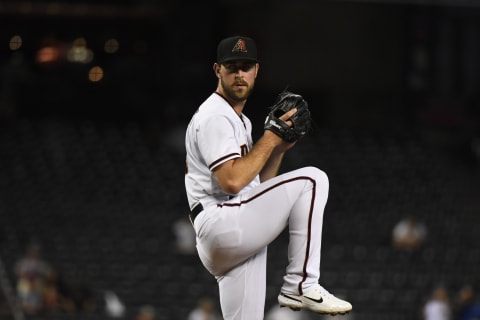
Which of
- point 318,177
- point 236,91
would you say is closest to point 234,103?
point 236,91

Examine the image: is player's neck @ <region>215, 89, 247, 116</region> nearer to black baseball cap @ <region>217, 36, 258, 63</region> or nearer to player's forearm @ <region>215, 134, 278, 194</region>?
black baseball cap @ <region>217, 36, 258, 63</region>

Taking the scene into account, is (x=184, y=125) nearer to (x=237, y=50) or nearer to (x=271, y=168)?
(x=271, y=168)

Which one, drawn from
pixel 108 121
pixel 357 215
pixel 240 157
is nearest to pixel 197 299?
pixel 357 215

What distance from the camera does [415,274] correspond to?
14.6 meters

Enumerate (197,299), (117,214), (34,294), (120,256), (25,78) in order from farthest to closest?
(25,78) → (117,214) → (120,256) → (197,299) → (34,294)

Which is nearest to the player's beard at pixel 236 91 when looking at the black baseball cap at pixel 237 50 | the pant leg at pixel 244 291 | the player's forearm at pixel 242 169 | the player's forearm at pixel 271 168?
the black baseball cap at pixel 237 50

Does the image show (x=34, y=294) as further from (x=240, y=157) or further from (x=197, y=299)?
(x=240, y=157)

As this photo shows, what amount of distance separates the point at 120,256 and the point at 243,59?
390 inches

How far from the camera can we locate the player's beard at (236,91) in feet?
14.8

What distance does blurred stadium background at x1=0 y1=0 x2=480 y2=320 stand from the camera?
14047 mm

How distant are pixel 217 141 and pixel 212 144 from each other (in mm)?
28

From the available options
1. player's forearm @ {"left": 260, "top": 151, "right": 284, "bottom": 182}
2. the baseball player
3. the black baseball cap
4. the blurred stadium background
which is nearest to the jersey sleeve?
the baseball player

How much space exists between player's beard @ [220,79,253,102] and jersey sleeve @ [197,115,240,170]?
0.43ft

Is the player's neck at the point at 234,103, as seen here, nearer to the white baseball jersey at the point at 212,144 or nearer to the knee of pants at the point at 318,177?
the white baseball jersey at the point at 212,144
